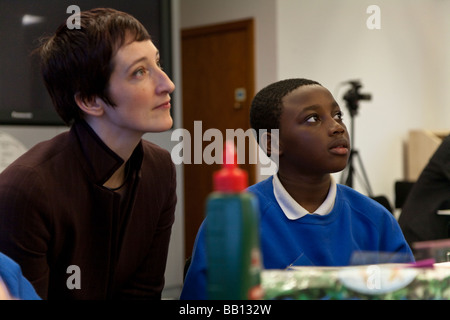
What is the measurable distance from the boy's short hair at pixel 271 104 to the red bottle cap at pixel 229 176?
2.05ft

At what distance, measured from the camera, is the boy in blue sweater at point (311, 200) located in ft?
3.32

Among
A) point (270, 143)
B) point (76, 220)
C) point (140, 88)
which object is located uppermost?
point (140, 88)

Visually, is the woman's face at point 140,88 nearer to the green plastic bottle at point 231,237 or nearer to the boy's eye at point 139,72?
the boy's eye at point 139,72

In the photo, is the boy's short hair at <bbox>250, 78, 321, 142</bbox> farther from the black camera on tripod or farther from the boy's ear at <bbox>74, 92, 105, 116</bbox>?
the black camera on tripod

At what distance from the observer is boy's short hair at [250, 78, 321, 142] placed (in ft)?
3.82

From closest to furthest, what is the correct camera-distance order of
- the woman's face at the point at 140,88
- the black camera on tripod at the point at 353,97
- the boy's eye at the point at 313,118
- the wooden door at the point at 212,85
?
the woman's face at the point at 140,88 → the boy's eye at the point at 313,118 → the black camera on tripod at the point at 353,97 → the wooden door at the point at 212,85

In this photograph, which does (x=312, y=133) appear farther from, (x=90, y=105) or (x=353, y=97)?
(x=353, y=97)

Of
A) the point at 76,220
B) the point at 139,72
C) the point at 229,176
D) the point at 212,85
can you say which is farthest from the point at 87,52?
the point at 212,85

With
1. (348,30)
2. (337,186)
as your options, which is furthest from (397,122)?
(337,186)

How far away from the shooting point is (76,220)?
1013mm

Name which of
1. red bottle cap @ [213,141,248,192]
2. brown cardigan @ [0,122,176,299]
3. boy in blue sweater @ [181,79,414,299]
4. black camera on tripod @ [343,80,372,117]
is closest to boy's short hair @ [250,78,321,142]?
boy in blue sweater @ [181,79,414,299]

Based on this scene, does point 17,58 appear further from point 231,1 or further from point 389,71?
point 389,71

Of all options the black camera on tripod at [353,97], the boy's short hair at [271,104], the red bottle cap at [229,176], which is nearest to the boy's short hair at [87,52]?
the boy's short hair at [271,104]

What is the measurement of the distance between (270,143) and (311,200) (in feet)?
0.51
